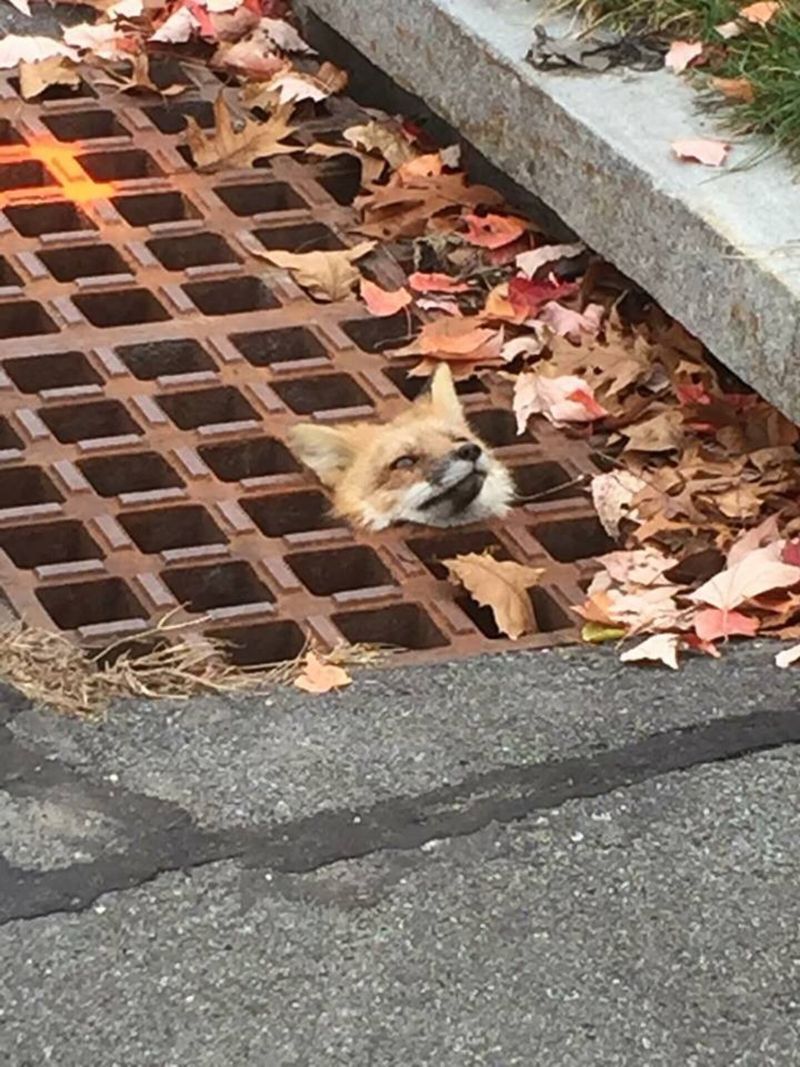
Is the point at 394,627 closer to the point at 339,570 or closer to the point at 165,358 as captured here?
the point at 339,570

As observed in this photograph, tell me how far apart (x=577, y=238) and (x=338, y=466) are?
1.05 meters

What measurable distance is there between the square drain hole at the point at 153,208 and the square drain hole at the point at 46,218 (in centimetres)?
10

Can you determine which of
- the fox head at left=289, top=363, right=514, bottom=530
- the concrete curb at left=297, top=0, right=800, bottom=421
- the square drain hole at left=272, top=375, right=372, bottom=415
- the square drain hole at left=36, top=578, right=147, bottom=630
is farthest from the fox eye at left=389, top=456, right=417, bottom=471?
the square drain hole at left=36, top=578, right=147, bottom=630

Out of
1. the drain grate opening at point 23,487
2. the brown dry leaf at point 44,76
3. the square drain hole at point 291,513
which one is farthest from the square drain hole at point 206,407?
the brown dry leaf at point 44,76

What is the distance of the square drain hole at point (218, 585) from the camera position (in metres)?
4.13

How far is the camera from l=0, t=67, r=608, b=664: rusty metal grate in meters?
4.09

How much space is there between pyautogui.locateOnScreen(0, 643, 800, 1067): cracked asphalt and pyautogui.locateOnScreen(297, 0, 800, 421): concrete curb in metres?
0.76

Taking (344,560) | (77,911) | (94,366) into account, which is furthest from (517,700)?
(94,366)

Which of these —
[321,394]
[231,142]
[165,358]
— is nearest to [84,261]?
[165,358]

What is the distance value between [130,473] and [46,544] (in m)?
0.30

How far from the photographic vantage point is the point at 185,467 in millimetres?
4418

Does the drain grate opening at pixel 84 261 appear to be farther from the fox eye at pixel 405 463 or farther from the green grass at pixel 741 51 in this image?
the green grass at pixel 741 51

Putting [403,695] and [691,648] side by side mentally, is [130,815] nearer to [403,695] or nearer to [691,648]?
[403,695]

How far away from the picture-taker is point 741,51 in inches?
194
